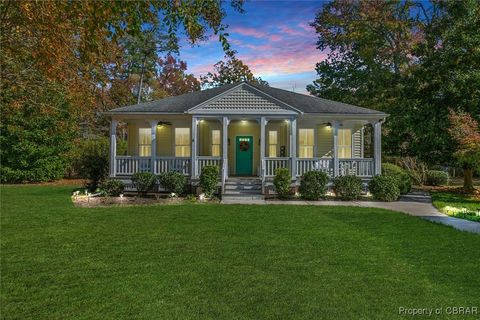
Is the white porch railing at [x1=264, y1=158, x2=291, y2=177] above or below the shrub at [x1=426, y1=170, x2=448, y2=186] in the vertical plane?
above

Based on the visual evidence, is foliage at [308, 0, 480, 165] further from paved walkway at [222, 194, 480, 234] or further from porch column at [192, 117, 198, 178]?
porch column at [192, 117, 198, 178]

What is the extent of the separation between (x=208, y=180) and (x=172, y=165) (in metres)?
2.14

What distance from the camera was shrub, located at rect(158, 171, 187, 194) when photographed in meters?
14.2

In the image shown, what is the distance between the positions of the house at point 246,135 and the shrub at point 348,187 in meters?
0.97

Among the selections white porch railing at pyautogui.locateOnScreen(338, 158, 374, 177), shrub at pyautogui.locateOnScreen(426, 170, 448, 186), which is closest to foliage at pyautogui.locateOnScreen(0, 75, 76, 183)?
white porch railing at pyautogui.locateOnScreen(338, 158, 374, 177)

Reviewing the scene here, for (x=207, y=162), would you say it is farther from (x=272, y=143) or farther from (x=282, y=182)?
(x=272, y=143)

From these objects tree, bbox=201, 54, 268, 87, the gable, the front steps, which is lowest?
the front steps

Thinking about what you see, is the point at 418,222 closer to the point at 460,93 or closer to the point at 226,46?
the point at 226,46

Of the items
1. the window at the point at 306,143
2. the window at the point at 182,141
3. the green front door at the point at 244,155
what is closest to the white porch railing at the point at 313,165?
the window at the point at 306,143

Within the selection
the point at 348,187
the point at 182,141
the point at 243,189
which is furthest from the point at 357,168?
the point at 182,141

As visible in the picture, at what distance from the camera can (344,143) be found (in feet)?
57.3

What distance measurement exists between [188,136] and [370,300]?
13.9m

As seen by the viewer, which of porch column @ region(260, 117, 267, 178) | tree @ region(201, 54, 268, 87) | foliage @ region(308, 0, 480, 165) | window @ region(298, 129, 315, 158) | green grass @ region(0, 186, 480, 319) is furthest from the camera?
tree @ region(201, 54, 268, 87)

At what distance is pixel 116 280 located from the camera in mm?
4711
